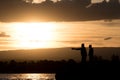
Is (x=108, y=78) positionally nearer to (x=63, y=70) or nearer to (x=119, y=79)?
(x=119, y=79)

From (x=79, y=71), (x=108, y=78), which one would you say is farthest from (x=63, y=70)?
(x=108, y=78)

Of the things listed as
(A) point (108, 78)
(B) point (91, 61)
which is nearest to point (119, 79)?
(A) point (108, 78)

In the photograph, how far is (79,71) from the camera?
11319 centimetres

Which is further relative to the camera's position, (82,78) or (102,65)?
(102,65)

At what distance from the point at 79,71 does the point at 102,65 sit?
29.2 feet

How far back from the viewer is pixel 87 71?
111 m

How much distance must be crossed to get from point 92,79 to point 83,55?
5.47 meters

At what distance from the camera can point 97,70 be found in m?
114

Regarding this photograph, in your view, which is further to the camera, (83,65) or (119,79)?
(83,65)

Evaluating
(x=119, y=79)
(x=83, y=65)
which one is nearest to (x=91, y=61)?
(x=83, y=65)

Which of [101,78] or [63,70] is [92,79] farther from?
[63,70]

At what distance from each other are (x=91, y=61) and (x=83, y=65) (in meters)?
2.00

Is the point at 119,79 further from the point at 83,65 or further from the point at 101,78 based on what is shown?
the point at 83,65

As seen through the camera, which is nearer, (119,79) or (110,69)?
(119,79)
